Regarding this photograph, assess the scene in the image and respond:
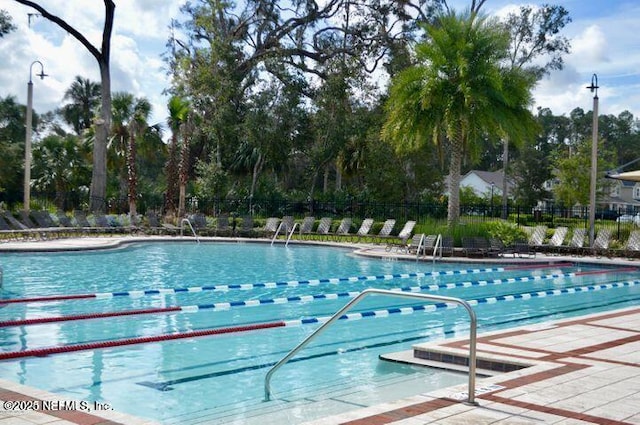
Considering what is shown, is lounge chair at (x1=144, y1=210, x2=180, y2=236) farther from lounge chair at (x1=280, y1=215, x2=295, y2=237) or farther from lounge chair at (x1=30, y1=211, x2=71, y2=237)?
lounge chair at (x1=280, y1=215, x2=295, y2=237)

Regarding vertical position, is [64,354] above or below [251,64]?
below

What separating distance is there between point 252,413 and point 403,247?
16.6 meters

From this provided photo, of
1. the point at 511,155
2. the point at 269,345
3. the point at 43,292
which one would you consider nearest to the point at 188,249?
the point at 43,292

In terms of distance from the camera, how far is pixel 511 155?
7794cm

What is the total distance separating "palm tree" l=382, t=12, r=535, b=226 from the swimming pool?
17.6 feet

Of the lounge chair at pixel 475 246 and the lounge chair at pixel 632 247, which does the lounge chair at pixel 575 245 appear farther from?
the lounge chair at pixel 475 246

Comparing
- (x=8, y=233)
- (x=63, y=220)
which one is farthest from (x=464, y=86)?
(x=8, y=233)

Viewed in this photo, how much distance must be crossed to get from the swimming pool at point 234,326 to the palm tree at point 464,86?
17.6 feet

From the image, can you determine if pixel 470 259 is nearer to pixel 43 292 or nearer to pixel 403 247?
pixel 403 247

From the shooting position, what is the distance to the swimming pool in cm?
700

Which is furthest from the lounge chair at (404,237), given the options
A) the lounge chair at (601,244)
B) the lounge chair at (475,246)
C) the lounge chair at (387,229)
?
the lounge chair at (601,244)

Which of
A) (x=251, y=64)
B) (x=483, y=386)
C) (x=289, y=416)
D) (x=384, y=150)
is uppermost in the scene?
(x=251, y=64)

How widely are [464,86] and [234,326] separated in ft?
45.8

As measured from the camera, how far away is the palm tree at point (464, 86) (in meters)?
→ 22.3
